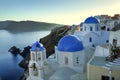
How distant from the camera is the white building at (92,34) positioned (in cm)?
2497

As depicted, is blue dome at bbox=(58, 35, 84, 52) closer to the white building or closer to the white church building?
the white church building

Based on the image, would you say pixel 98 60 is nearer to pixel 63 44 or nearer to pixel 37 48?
pixel 63 44

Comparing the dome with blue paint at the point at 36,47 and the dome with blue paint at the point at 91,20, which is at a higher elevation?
the dome with blue paint at the point at 91,20

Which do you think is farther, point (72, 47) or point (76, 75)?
point (72, 47)

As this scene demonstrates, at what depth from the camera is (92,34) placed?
82.9 feet

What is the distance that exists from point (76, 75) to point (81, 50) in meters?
2.68

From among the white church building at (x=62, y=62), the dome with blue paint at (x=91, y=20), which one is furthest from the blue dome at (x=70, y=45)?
the dome with blue paint at (x=91, y=20)

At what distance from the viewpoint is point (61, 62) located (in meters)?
18.7

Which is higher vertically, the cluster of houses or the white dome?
the cluster of houses

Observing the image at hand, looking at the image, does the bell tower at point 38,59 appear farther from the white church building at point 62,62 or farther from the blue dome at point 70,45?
the blue dome at point 70,45

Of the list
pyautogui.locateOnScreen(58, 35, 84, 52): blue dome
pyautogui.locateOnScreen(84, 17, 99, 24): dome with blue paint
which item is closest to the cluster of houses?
pyautogui.locateOnScreen(58, 35, 84, 52): blue dome

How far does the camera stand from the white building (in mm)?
24969

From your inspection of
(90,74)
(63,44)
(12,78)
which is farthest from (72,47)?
(12,78)

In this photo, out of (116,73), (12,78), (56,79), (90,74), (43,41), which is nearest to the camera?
(116,73)
